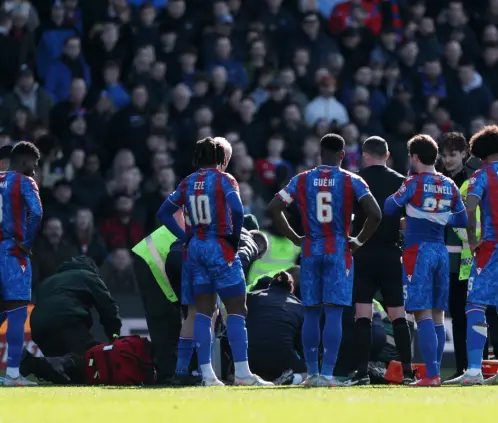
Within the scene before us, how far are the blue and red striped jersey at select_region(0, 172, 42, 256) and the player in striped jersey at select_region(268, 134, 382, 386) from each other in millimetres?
2233

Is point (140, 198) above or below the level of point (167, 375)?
above

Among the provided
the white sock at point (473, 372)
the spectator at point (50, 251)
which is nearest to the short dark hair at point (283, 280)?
the white sock at point (473, 372)

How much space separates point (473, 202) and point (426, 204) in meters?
0.38

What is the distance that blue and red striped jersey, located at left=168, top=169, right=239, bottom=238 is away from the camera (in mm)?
11219

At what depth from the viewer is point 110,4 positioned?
19.6 metres

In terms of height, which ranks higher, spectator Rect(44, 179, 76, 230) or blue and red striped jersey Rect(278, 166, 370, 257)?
spectator Rect(44, 179, 76, 230)

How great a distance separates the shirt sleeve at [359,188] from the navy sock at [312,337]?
0.98 meters

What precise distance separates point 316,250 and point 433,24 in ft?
37.9

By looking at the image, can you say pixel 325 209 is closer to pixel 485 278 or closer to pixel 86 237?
pixel 485 278

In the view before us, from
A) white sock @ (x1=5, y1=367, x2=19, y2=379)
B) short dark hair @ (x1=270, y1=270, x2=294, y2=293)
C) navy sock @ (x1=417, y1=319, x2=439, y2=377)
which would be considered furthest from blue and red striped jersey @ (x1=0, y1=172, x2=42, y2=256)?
navy sock @ (x1=417, y1=319, x2=439, y2=377)

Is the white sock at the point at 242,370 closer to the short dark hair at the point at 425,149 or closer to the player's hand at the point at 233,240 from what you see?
the player's hand at the point at 233,240

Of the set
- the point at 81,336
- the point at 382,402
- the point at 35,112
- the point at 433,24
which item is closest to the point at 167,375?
the point at 81,336

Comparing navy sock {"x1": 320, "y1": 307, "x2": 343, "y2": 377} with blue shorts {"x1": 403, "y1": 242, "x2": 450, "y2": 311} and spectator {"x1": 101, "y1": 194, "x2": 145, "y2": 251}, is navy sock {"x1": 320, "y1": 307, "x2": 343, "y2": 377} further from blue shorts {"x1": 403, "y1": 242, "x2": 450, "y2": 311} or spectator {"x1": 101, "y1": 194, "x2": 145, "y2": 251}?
spectator {"x1": 101, "y1": 194, "x2": 145, "y2": 251}

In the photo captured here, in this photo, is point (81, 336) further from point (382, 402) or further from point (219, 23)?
point (219, 23)
